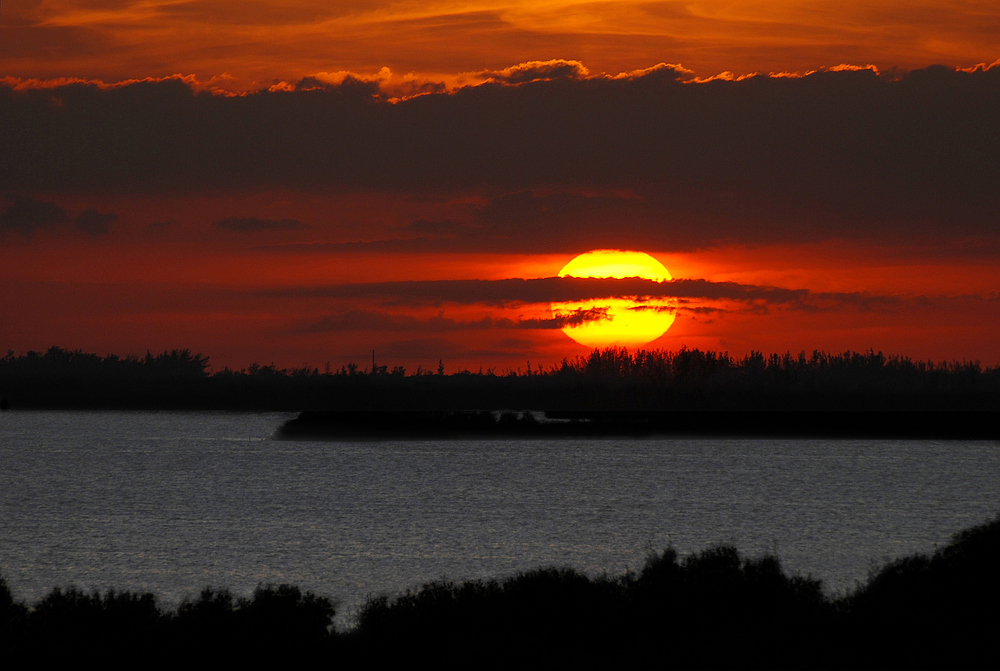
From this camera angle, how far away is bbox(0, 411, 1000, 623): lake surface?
4453 centimetres

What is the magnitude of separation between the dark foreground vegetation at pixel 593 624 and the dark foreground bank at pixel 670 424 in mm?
122308

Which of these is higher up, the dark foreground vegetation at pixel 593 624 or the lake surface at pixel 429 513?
the dark foreground vegetation at pixel 593 624

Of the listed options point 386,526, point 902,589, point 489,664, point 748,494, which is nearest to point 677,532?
point 386,526

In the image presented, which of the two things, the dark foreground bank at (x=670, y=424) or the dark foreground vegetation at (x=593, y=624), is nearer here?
the dark foreground vegetation at (x=593, y=624)

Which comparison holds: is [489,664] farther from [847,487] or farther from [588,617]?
[847,487]

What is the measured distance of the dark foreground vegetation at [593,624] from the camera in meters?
19.3

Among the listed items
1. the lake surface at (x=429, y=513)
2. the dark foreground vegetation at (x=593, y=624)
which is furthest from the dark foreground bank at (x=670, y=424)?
the dark foreground vegetation at (x=593, y=624)

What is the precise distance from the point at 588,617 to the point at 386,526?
39871 millimetres

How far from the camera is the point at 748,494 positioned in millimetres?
88375

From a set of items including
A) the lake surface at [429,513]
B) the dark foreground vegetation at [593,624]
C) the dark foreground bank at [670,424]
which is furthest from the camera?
the dark foreground bank at [670,424]

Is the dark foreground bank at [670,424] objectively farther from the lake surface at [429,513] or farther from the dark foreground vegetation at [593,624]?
the dark foreground vegetation at [593,624]

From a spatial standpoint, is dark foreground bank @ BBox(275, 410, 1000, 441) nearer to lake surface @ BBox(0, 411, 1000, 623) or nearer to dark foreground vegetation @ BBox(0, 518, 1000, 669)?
lake surface @ BBox(0, 411, 1000, 623)

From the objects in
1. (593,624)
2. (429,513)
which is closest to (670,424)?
(429,513)

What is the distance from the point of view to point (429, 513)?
67.8 meters
